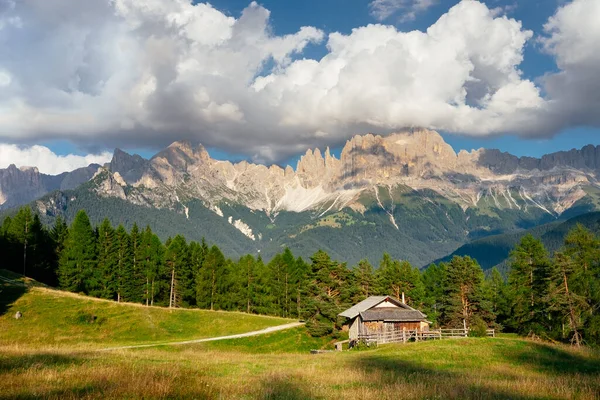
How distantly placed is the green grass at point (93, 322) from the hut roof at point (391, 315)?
63.1 feet

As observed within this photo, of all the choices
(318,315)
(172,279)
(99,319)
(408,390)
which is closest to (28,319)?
(99,319)

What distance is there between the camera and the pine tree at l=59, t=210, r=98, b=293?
79188 mm

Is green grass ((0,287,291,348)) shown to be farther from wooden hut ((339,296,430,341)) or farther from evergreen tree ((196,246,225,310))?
wooden hut ((339,296,430,341))

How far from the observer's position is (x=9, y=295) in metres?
60.2

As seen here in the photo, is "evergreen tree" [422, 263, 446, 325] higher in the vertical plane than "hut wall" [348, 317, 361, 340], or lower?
higher

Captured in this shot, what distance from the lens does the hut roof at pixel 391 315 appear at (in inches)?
2571

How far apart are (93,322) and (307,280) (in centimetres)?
4222

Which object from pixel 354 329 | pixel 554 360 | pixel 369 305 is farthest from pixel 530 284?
pixel 554 360

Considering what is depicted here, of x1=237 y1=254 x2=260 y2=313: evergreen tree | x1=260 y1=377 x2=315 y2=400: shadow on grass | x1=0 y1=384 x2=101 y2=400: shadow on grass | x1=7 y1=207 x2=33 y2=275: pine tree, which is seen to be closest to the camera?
x1=0 y1=384 x2=101 y2=400: shadow on grass

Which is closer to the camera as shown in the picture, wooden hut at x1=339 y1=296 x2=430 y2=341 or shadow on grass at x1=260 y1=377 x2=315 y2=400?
shadow on grass at x1=260 y1=377 x2=315 y2=400

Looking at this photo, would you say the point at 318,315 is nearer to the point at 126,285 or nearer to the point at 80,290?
the point at 126,285

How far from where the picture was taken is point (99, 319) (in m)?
61.5

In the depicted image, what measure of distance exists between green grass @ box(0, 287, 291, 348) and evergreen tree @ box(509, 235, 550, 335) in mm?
43915

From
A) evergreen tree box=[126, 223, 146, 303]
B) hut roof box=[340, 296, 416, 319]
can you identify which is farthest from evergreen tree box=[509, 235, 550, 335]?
evergreen tree box=[126, 223, 146, 303]
